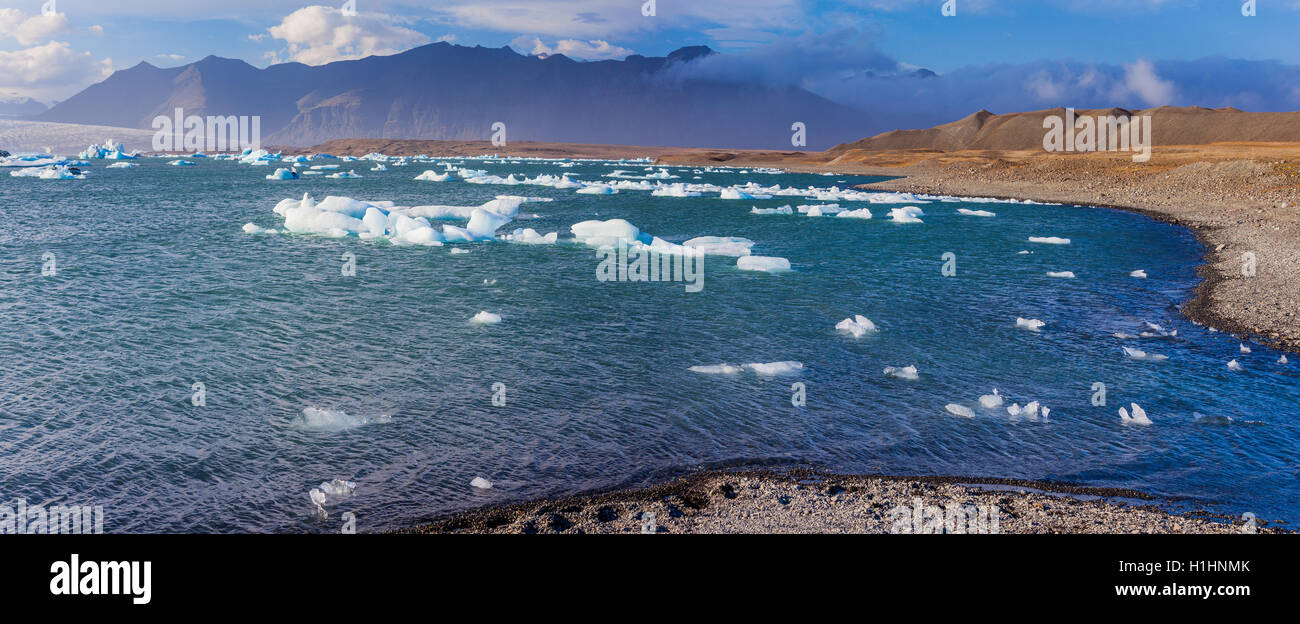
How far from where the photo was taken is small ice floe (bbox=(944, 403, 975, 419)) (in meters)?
11.5

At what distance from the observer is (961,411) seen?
11641 mm

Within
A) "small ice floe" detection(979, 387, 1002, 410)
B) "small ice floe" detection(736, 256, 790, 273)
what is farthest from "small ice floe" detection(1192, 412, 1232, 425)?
"small ice floe" detection(736, 256, 790, 273)

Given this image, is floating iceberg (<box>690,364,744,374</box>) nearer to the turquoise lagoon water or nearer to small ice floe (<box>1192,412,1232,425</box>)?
the turquoise lagoon water

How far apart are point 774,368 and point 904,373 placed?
2401 mm

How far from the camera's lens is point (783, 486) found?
8852 millimetres

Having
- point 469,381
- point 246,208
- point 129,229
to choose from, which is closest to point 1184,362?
point 469,381

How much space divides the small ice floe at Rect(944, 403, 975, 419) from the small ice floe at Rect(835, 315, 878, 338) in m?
5.12

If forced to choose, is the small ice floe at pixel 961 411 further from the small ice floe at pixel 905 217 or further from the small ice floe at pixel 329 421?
the small ice floe at pixel 905 217

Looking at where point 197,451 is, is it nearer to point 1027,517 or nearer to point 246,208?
point 1027,517

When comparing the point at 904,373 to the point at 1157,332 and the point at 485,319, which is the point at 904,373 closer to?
the point at 1157,332

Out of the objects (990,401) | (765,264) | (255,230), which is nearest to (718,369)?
(990,401)

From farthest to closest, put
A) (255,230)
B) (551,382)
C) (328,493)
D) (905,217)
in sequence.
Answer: (905,217)
(255,230)
(551,382)
(328,493)

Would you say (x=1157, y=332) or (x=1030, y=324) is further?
(x=1030, y=324)

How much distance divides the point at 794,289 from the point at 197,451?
16452 mm
